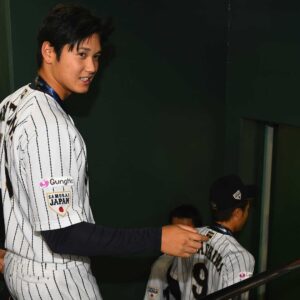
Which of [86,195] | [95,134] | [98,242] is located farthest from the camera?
[95,134]

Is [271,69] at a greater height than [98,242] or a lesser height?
greater

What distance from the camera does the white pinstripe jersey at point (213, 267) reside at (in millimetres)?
2332

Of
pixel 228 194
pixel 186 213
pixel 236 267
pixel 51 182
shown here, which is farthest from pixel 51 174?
pixel 186 213

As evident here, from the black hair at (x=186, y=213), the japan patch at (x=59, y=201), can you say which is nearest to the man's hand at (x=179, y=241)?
the japan patch at (x=59, y=201)

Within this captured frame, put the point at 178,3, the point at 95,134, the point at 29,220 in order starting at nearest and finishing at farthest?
the point at 29,220 → the point at 95,134 → the point at 178,3

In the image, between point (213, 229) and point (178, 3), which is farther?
point (178, 3)

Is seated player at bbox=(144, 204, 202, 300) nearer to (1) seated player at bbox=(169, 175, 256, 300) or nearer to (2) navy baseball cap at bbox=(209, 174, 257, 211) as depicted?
(1) seated player at bbox=(169, 175, 256, 300)

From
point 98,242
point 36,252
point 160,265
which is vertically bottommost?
point 160,265

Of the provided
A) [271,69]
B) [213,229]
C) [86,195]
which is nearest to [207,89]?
[271,69]

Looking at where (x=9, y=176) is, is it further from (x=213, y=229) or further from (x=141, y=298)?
(x=141, y=298)

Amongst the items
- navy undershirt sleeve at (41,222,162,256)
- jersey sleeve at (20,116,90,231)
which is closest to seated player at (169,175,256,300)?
navy undershirt sleeve at (41,222,162,256)

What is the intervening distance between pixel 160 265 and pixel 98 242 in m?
1.60

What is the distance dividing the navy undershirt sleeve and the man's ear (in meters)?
0.63

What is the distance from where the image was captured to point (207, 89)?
3.46m
